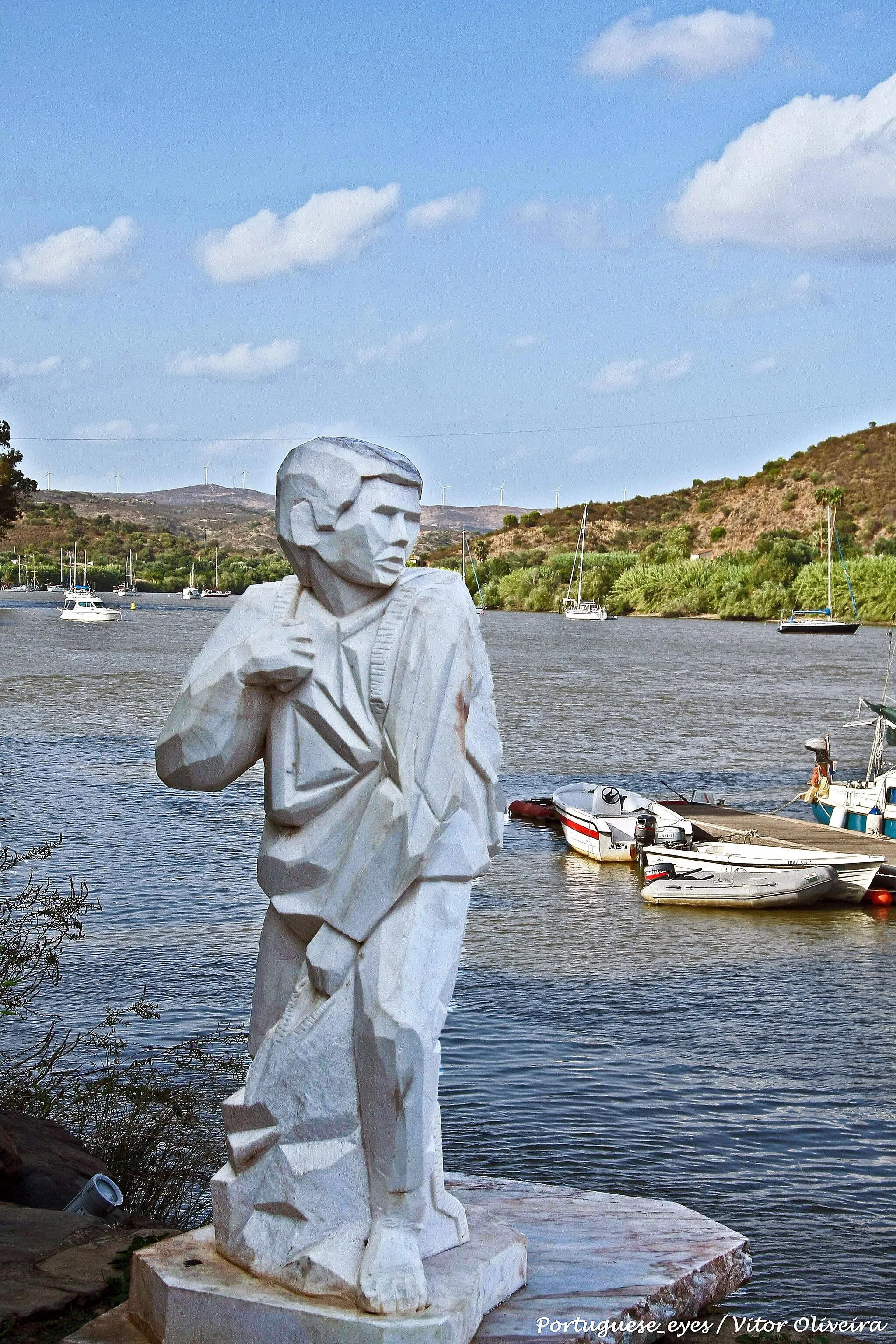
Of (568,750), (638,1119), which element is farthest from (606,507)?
(638,1119)

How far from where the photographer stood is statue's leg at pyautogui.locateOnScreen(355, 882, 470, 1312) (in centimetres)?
543

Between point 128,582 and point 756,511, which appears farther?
point 128,582

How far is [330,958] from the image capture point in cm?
570

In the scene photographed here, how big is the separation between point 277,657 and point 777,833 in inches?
1002

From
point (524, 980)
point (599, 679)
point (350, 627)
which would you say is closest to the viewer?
point (350, 627)

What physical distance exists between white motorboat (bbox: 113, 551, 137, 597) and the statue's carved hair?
162413mm

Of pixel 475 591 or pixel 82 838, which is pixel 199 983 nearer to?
pixel 82 838

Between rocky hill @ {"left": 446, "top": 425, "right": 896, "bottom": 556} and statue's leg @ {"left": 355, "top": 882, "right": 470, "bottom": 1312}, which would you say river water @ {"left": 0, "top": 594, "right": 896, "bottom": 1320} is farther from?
rocky hill @ {"left": 446, "top": 425, "right": 896, "bottom": 556}

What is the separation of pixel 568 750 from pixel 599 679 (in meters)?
25.1

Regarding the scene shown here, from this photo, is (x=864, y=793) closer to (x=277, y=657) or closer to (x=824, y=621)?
(x=277, y=657)

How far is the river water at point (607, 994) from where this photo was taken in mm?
13586

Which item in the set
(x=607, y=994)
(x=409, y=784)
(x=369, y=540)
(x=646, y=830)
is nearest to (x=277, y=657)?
(x=369, y=540)

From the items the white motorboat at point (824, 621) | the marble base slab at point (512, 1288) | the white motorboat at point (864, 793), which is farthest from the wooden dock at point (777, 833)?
the white motorboat at point (824, 621)

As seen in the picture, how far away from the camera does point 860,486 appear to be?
142m
